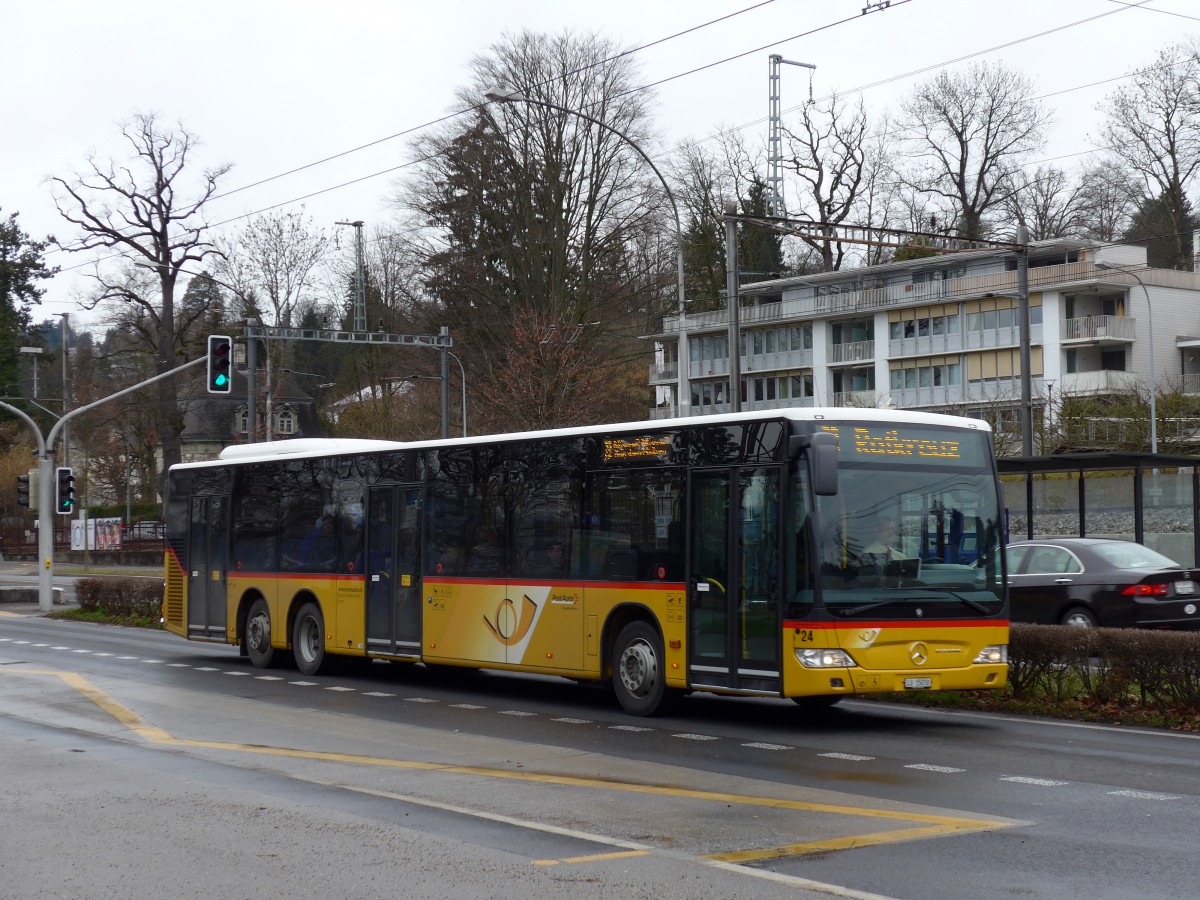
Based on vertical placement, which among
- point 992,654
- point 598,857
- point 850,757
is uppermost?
point 992,654

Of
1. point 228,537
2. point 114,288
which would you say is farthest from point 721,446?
point 114,288

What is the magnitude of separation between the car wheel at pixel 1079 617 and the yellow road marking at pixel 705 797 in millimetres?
11759

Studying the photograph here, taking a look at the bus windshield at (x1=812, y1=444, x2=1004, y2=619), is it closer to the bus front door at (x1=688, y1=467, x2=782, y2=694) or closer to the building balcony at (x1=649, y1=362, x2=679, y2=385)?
the bus front door at (x1=688, y1=467, x2=782, y2=694)

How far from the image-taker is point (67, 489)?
130 feet

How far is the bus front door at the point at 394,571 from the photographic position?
1845 cm

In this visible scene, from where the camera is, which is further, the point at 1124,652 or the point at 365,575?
the point at 365,575

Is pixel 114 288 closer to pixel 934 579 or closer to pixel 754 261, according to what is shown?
pixel 754 261

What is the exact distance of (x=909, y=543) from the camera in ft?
45.8

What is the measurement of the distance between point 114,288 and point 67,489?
16839 mm

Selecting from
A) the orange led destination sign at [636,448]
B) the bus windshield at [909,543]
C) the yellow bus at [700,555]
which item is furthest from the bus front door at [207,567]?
the bus windshield at [909,543]

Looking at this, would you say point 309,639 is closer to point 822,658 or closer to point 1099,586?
point 822,658

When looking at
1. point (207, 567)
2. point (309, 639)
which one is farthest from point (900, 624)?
point (207, 567)

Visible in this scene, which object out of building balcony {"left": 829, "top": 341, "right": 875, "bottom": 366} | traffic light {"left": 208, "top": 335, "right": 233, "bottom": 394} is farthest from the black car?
building balcony {"left": 829, "top": 341, "right": 875, "bottom": 366}

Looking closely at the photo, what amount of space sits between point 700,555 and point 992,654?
279 centimetres
